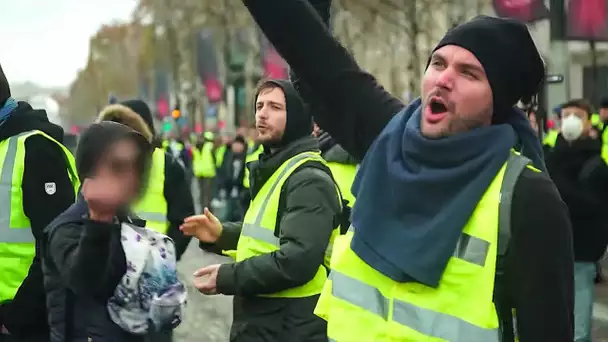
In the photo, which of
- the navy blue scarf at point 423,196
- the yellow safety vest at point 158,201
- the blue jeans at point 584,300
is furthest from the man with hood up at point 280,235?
the blue jeans at point 584,300

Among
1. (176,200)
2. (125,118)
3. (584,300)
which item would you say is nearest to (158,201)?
(176,200)

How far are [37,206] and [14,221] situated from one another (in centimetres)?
14

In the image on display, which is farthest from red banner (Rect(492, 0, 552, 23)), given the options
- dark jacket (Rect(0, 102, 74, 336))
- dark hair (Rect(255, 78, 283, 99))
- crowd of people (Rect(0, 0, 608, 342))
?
dark jacket (Rect(0, 102, 74, 336))

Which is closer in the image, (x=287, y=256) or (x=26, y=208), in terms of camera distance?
(x=287, y=256)

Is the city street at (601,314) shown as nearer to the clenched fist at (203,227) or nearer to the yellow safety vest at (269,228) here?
the yellow safety vest at (269,228)

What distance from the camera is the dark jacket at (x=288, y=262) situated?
3.80 metres

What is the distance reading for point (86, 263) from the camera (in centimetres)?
318

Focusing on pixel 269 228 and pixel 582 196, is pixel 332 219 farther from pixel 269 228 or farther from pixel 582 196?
pixel 582 196

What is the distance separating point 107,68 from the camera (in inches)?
3713

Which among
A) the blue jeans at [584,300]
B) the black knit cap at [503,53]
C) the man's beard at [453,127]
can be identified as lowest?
the blue jeans at [584,300]

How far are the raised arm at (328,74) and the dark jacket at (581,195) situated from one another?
4.65 m

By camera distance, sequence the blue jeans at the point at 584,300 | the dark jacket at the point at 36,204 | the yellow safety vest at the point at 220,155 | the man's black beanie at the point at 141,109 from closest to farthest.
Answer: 1. the dark jacket at the point at 36,204
2. the man's black beanie at the point at 141,109
3. the blue jeans at the point at 584,300
4. the yellow safety vest at the point at 220,155

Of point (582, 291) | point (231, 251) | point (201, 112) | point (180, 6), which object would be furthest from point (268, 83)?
point (201, 112)

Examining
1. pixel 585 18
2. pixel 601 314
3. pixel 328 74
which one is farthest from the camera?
pixel 585 18
